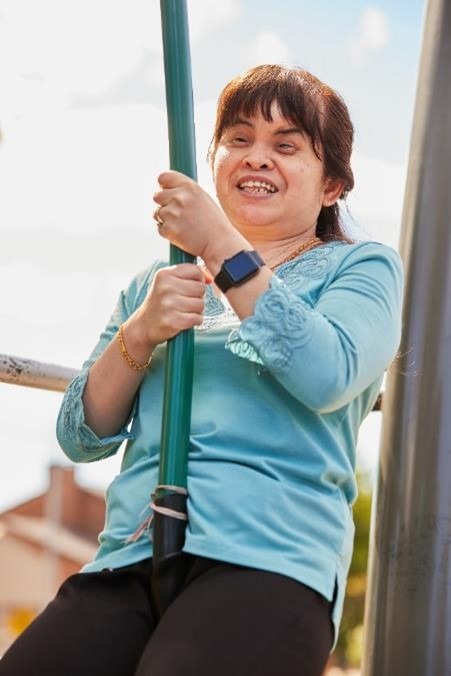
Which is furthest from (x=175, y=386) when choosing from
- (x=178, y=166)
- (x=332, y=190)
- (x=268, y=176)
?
(x=332, y=190)

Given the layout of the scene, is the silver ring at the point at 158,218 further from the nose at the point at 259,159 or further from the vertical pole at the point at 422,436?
the vertical pole at the point at 422,436

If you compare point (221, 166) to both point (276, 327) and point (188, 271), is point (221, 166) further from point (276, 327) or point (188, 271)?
point (276, 327)

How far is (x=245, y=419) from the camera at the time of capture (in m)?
1.73

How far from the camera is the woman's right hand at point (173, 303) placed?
1702 millimetres

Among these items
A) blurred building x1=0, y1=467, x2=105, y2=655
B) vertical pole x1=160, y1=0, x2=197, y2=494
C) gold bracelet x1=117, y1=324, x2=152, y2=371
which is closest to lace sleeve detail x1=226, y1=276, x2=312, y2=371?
vertical pole x1=160, y1=0, x2=197, y2=494

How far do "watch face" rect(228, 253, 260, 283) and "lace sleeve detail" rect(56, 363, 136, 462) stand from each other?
1.19 feet

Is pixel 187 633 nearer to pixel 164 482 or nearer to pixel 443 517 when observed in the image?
pixel 164 482

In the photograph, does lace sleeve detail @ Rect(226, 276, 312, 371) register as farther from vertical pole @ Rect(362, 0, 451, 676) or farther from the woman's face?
vertical pole @ Rect(362, 0, 451, 676)

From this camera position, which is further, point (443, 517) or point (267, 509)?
point (443, 517)

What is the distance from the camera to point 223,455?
1.70 m

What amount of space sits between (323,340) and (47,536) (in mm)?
21540

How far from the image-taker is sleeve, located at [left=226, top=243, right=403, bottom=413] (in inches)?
63.7

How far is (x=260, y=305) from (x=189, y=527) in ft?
1.07

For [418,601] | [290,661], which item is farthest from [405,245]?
[290,661]
